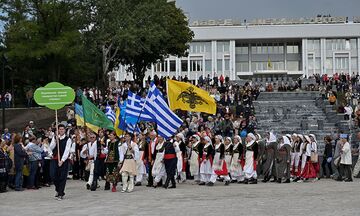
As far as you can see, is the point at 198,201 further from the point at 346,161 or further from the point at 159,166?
the point at 346,161

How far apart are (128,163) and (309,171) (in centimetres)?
760

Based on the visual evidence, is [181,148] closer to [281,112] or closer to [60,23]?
[281,112]

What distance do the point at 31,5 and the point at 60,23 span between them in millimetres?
2272

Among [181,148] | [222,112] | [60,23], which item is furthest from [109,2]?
[181,148]

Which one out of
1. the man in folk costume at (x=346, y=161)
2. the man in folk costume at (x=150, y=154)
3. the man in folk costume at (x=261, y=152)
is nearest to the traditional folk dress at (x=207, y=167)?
the man in folk costume at (x=150, y=154)

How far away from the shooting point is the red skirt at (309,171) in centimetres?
2359

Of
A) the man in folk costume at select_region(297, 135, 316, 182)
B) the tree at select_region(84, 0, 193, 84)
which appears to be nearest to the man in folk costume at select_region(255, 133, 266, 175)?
the man in folk costume at select_region(297, 135, 316, 182)

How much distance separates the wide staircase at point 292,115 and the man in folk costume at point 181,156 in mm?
10741

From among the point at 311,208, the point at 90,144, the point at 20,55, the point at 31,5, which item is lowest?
the point at 311,208

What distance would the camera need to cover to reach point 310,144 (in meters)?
23.6

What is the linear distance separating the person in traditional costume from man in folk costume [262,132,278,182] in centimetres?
107

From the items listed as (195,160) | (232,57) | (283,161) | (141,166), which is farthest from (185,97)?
(232,57)

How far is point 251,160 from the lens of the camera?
22.1m

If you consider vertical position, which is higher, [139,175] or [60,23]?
[60,23]
